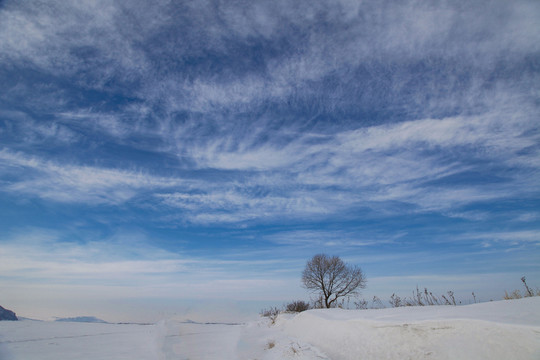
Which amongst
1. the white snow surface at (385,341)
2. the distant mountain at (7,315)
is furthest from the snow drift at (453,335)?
the distant mountain at (7,315)

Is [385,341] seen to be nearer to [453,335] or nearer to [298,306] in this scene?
[453,335]

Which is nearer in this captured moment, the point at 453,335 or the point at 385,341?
the point at 453,335

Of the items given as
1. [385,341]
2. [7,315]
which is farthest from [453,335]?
[7,315]

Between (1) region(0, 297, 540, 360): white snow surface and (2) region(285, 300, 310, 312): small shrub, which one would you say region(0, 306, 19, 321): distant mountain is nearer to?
(1) region(0, 297, 540, 360): white snow surface

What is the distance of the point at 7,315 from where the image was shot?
1530 centimetres

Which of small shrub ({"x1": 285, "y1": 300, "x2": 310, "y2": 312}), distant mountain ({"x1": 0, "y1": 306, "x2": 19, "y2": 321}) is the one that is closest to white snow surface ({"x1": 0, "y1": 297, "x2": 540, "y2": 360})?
distant mountain ({"x1": 0, "y1": 306, "x2": 19, "y2": 321})

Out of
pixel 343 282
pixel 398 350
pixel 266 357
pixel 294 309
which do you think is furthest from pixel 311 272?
pixel 398 350

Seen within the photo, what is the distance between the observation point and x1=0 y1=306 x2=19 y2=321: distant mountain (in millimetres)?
14891

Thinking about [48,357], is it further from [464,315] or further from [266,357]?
[464,315]

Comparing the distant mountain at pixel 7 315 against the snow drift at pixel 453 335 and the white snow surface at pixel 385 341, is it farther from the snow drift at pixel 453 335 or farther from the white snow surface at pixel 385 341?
the snow drift at pixel 453 335

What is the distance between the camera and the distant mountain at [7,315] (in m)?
14.9

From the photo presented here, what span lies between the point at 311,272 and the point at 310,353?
103 ft

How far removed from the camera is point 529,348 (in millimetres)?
4637

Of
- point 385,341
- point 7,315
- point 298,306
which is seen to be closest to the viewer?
point 385,341
